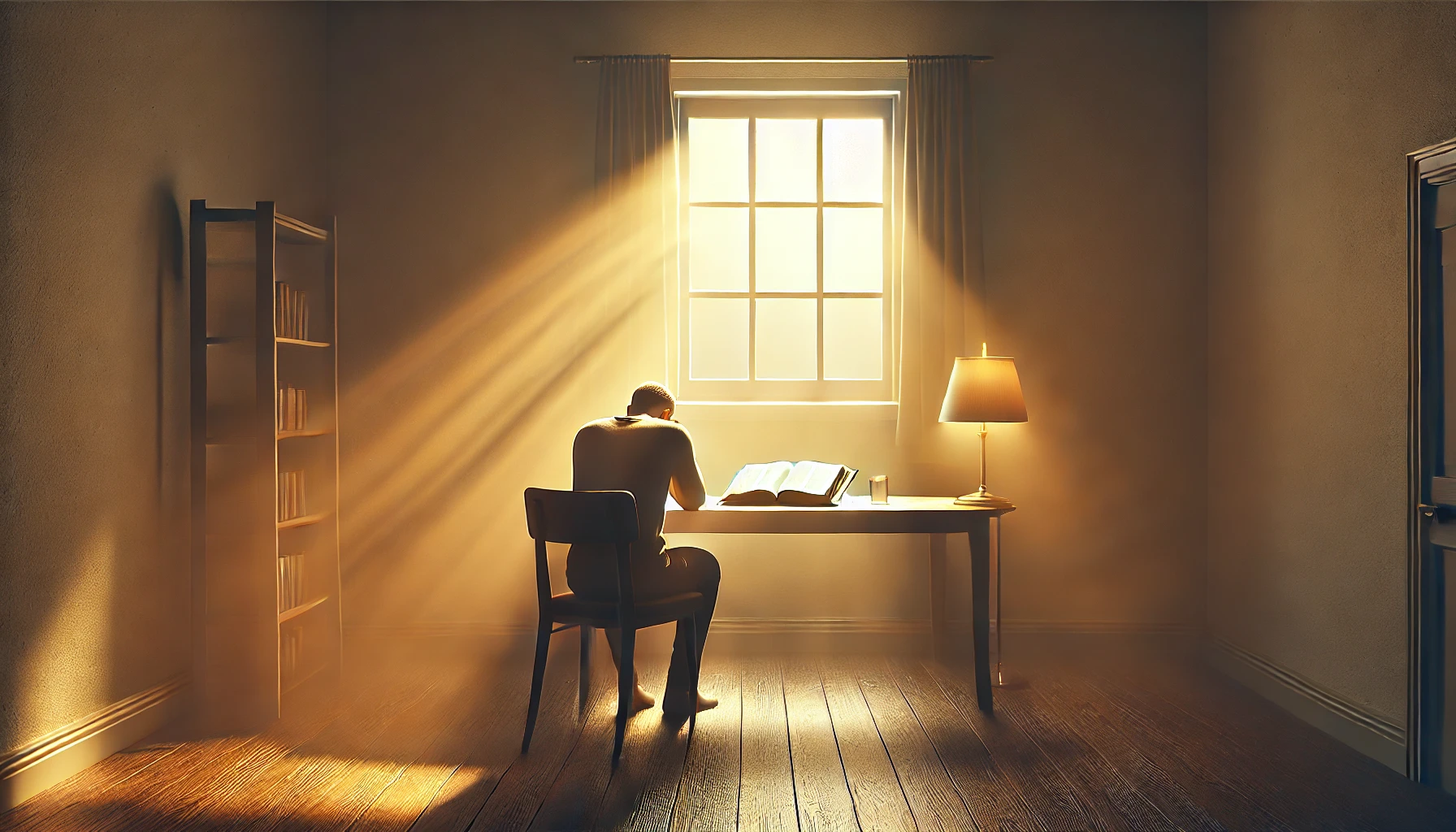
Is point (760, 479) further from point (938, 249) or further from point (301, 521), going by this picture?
point (301, 521)

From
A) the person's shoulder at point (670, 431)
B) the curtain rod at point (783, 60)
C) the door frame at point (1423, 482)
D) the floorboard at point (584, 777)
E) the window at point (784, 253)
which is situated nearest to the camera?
the floorboard at point (584, 777)

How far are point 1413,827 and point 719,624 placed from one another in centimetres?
260

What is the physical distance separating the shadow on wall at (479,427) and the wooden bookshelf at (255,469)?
0.31 metres

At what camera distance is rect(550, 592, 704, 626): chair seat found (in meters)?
2.87

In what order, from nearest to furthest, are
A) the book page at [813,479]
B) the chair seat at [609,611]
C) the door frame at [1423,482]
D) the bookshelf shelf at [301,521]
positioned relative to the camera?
1. the door frame at [1423,482]
2. the chair seat at [609,611]
3. the bookshelf shelf at [301,521]
4. the book page at [813,479]

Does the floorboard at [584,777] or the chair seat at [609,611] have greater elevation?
the chair seat at [609,611]

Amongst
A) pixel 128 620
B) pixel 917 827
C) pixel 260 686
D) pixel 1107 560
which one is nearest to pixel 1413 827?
pixel 917 827

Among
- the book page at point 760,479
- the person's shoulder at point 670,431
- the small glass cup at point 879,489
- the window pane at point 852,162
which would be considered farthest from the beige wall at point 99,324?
the small glass cup at point 879,489

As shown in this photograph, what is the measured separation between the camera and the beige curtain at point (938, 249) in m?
4.10

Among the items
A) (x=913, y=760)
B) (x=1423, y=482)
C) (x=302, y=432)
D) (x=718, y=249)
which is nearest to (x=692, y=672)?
(x=913, y=760)

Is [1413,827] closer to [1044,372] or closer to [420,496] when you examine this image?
[1044,372]

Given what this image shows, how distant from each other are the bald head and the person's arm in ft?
0.36

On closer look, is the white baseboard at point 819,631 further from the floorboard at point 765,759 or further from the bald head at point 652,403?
the bald head at point 652,403

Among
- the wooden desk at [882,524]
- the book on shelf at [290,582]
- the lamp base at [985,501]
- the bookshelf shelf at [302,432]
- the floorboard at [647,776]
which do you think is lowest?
the floorboard at [647,776]
